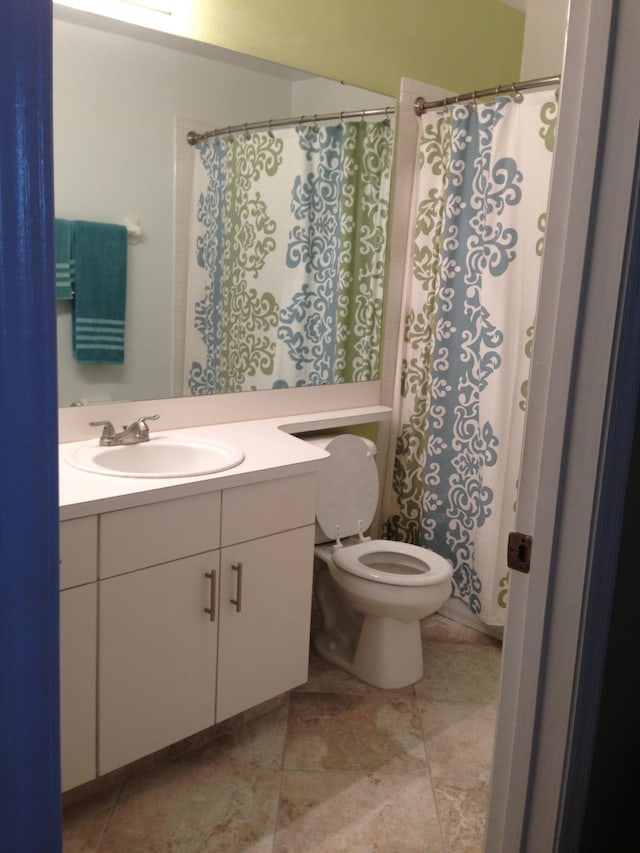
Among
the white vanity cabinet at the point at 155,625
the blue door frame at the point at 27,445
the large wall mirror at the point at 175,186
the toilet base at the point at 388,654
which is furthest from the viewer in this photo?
the toilet base at the point at 388,654

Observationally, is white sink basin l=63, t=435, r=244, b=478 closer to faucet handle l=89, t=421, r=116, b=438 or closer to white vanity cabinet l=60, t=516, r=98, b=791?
faucet handle l=89, t=421, r=116, b=438

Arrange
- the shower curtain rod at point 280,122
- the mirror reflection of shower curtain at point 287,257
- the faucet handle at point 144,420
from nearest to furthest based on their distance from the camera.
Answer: the faucet handle at point 144,420 < the shower curtain rod at point 280,122 < the mirror reflection of shower curtain at point 287,257

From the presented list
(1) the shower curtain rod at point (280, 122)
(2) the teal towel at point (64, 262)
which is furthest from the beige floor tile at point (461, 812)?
(1) the shower curtain rod at point (280, 122)

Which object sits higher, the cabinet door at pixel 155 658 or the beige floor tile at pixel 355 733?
the cabinet door at pixel 155 658

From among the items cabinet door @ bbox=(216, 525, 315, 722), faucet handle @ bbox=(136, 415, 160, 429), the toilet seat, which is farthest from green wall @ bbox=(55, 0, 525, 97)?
the toilet seat

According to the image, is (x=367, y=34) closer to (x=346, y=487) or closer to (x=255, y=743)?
(x=346, y=487)

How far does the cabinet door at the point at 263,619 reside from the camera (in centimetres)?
206

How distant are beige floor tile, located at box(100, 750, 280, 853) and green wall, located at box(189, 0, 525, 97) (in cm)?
215

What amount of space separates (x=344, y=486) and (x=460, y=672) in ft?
2.55

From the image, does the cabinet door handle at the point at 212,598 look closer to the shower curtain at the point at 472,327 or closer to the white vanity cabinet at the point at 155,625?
the white vanity cabinet at the point at 155,625

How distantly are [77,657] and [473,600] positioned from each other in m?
1.65

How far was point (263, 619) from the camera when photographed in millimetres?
2152

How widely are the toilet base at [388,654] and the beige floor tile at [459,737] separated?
0.12 metres

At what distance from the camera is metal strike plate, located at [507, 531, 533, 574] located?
1160 millimetres
